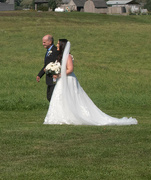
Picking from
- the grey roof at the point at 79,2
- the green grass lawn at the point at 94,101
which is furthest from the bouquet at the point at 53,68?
the grey roof at the point at 79,2

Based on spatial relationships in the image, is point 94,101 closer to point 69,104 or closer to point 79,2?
point 69,104

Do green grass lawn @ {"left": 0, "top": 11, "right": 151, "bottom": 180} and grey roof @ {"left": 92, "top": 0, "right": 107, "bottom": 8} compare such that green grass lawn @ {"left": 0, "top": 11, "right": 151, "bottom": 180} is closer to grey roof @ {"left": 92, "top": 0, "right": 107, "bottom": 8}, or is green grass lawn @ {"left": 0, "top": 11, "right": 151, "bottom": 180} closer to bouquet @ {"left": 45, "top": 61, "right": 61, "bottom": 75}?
bouquet @ {"left": 45, "top": 61, "right": 61, "bottom": 75}

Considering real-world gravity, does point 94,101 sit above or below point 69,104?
below

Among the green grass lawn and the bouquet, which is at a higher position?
the bouquet

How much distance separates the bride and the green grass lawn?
0.54m

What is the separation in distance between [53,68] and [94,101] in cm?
740

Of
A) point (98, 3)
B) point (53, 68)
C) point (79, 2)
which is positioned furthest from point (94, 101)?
point (79, 2)

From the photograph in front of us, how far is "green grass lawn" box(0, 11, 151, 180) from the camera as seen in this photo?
8.41 m

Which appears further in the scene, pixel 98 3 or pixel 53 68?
pixel 98 3

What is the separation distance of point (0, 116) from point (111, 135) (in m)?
5.88

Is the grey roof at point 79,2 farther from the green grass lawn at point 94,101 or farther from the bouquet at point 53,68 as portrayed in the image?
the bouquet at point 53,68

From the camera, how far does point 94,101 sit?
20.1m

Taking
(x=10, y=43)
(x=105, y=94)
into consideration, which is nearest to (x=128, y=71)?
(x=105, y=94)

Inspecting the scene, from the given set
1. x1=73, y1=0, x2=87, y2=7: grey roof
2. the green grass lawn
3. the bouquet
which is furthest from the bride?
x1=73, y1=0, x2=87, y2=7: grey roof
